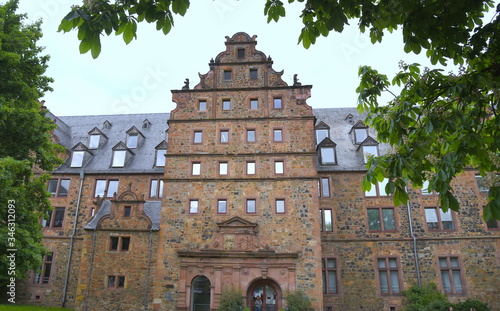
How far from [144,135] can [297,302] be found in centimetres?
1838

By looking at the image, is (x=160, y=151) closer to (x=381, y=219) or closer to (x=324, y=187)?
(x=324, y=187)

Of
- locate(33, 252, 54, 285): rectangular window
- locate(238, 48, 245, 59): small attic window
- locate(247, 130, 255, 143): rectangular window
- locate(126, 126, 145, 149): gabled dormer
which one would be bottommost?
locate(33, 252, 54, 285): rectangular window

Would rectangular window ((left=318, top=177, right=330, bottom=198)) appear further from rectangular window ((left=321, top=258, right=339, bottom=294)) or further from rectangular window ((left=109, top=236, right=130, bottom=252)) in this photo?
rectangular window ((left=109, top=236, right=130, bottom=252))

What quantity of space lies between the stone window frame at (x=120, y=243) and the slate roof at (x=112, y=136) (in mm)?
5878

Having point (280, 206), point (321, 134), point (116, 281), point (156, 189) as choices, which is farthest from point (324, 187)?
point (116, 281)

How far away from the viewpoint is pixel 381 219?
941 inches

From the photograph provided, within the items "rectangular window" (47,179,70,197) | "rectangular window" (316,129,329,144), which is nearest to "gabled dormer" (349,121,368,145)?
"rectangular window" (316,129,329,144)

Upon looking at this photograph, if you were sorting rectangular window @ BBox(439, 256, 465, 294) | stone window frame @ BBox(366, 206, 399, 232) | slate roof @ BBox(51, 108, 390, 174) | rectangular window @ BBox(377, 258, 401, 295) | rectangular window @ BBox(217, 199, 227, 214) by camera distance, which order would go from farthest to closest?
slate roof @ BBox(51, 108, 390, 174)
stone window frame @ BBox(366, 206, 399, 232)
rectangular window @ BBox(377, 258, 401, 295)
rectangular window @ BBox(439, 256, 465, 294)
rectangular window @ BBox(217, 199, 227, 214)

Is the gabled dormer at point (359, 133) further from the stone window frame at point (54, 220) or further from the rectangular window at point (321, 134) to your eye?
the stone window frame at point (54, 220)

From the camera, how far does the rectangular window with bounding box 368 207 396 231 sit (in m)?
23.8

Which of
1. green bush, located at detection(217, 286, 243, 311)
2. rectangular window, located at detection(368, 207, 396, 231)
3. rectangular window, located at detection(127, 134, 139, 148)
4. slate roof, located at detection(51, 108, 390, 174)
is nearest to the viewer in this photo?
green bush, located at detection(217, 286, 243, 311)

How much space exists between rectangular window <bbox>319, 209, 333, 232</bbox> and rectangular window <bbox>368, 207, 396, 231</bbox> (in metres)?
2.31

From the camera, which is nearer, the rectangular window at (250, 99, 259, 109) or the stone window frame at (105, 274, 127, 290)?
the stone window frame at (105, 274, 127, 290)

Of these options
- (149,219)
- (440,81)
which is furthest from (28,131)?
(440,81)
